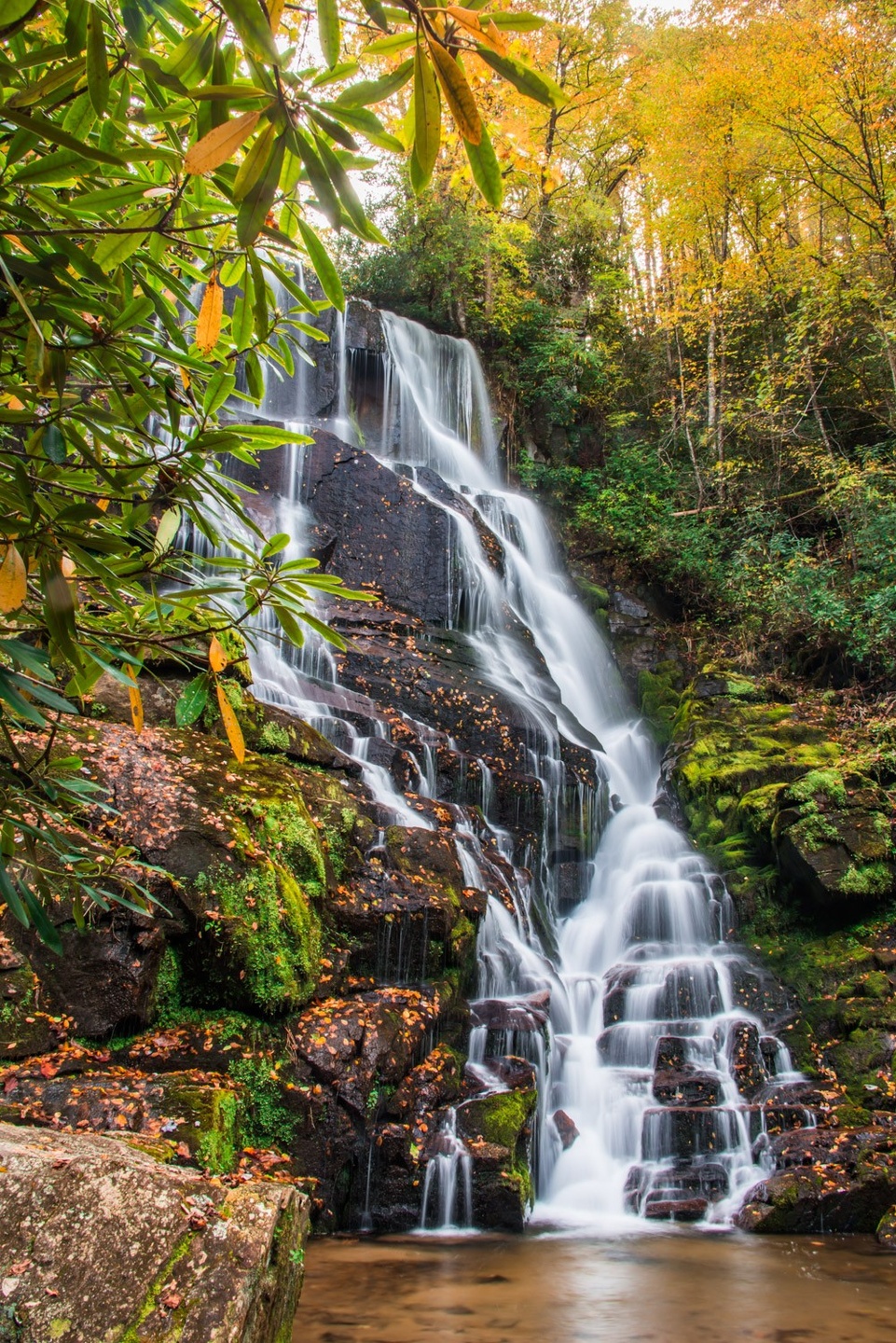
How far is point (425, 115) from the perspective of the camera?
1.09m

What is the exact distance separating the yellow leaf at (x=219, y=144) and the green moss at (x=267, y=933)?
16.4 feet

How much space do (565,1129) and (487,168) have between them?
7097mm

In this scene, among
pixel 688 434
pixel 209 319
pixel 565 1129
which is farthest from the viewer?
pixel 688 434

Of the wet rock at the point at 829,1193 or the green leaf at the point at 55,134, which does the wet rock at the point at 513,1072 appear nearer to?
the wet rock at the point at 829,1193

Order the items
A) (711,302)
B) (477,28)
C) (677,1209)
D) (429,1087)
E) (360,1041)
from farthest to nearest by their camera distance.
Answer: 1. (711,302)
2. (677,1209)
3. (429,1087)
4. (360,1041)
5. (477,28)

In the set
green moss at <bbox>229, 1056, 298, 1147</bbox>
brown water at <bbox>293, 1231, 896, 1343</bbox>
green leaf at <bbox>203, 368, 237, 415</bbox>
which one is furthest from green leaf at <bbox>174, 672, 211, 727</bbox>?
green moss at <bbox>229, 1056, 298, 1147</bbox>

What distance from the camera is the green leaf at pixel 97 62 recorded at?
1.15 meters

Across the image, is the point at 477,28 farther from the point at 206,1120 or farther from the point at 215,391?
the point at 206,1120

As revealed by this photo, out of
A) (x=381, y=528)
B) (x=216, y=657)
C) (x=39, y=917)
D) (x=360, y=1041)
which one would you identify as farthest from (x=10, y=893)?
(x=381, y=528)

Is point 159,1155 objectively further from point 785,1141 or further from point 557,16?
point 557,16

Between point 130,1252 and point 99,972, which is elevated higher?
point 99,972

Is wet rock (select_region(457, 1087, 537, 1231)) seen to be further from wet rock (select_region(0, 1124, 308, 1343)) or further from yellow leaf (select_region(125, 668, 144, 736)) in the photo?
yellow leaf (select_region(125, 668, 144, 736))

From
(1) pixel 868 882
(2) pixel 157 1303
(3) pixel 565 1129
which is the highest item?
(1) pixel 868 882

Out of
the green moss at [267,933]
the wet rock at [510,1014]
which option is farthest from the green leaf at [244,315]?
the wet rock at [510,1014]
